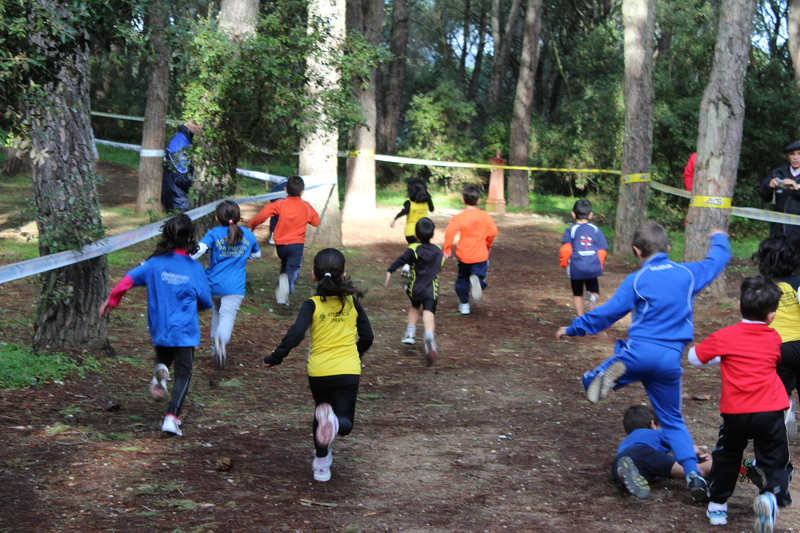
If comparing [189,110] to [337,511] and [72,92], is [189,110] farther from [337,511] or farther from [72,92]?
[337,511]

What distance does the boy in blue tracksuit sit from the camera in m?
5.06

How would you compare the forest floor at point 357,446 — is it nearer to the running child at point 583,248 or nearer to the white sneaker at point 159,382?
the white sneaker at point 159,382

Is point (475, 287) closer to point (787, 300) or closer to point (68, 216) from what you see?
point (787, 300)

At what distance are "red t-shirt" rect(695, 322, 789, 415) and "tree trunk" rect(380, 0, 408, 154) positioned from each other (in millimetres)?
22690

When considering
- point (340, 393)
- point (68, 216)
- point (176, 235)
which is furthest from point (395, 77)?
point (340, 393)

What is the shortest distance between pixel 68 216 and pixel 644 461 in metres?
5.14

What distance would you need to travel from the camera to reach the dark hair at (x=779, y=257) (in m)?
5.55

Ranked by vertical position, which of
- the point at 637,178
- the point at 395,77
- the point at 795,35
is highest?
the point at 795,35

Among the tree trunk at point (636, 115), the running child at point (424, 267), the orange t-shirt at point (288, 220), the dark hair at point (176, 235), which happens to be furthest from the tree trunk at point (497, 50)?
the dark hair at point (176, 235)

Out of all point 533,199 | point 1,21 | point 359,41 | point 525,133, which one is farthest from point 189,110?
point 533,199

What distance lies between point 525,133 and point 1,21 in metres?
20.7

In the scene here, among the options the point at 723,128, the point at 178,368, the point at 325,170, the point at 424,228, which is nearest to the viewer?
the point at 178,368

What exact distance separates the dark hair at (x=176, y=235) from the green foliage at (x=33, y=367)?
1755 mm

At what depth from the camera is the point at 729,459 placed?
4648 mm
